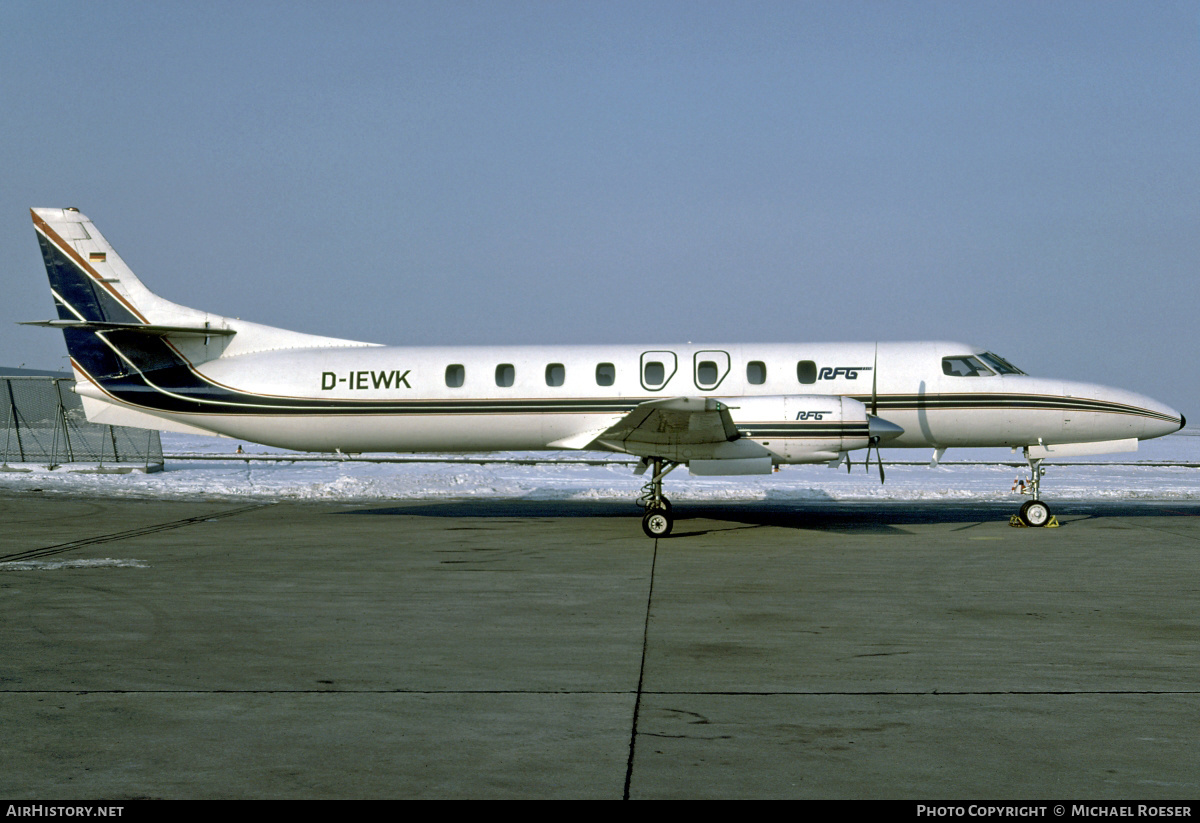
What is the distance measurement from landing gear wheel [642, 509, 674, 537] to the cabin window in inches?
101

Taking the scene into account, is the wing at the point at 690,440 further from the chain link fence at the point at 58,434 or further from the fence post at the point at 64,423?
the fence post at the point at 64,423

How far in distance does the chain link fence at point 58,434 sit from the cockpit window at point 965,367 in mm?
23561

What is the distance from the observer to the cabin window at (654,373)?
16391mm

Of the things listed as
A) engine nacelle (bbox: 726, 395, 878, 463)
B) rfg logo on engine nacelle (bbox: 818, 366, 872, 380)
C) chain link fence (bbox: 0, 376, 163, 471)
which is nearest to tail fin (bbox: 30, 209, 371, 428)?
engine nacelle (bbox: 726, 395, 878, 463)

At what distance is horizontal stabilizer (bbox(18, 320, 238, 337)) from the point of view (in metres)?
16.1

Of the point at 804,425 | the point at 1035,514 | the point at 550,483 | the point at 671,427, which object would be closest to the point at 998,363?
the point at 1035,514

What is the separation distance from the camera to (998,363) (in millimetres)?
16719

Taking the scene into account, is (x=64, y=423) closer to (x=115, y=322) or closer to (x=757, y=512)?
(x=115, y=322)

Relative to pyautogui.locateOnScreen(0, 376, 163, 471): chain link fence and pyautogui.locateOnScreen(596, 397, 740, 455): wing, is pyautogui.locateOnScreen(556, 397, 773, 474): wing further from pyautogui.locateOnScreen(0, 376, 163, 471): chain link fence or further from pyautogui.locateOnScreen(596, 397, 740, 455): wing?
pyautogui.locateOnScreen(0, 376, 163, 471): chain link fence

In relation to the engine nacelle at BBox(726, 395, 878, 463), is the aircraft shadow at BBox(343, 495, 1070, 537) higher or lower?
lower

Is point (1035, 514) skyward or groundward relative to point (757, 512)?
skyward

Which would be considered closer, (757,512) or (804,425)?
(804,425)

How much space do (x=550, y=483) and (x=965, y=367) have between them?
Answer: 44.1 feet

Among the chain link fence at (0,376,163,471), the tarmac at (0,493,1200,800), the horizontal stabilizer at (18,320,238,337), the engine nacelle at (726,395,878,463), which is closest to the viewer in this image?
the tarmac at (0,493,1200,800)
